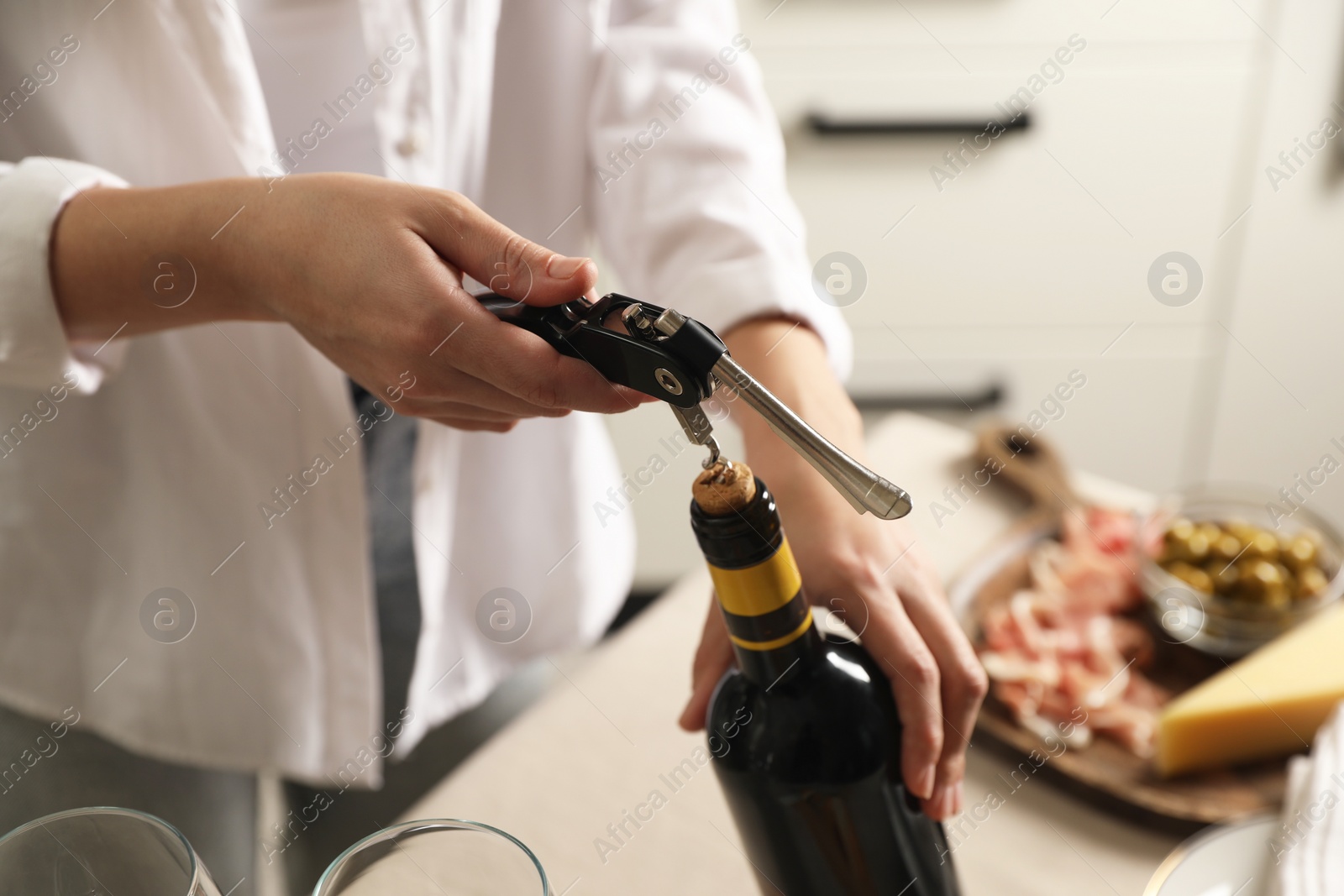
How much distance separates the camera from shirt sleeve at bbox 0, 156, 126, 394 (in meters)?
0.42

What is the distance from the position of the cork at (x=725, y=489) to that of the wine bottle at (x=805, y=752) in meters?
0.01

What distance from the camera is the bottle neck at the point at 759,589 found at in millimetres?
318

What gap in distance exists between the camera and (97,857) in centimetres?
28

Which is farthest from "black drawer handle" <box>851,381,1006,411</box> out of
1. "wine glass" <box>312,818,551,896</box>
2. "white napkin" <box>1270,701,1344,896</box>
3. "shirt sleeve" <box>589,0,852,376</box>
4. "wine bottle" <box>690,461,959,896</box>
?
"wine glass" <box>312,818,551,896</box>

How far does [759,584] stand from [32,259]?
1.15 ft

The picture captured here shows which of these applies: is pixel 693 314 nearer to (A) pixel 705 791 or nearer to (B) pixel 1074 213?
(A) pixel 705 791

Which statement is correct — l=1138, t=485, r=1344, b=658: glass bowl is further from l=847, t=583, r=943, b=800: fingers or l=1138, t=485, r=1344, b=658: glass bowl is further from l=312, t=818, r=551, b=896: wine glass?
l=312, t=818, r=551, b=896: wine glass

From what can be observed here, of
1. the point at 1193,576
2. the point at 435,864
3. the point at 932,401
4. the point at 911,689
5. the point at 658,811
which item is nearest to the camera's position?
the point at 435,864

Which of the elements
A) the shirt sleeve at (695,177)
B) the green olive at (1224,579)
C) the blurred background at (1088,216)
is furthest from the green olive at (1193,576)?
the blurred background at (1088,216)

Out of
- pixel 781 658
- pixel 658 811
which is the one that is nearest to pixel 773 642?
pixel 781 658

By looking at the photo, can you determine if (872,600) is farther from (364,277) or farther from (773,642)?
(364,277)

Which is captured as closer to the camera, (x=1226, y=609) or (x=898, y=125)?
(x=1226, y=609)

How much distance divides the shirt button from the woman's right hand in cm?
16

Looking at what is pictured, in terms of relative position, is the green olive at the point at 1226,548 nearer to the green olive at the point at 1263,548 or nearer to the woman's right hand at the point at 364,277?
the green olive at the point at 1263,548
